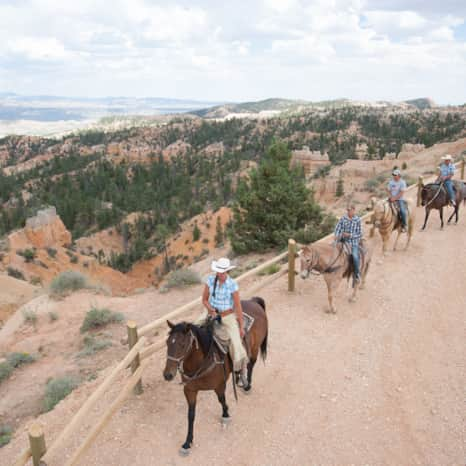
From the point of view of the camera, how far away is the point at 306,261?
7355 millimetres

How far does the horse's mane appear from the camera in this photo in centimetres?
421

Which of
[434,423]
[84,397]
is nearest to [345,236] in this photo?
[434,423]

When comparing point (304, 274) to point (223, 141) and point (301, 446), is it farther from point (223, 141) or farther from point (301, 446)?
point (223, 141)

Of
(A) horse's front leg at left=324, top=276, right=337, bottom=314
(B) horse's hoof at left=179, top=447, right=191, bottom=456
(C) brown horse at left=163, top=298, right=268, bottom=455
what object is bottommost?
(B) horse's hoof at left=179, top=447, right=191, bottom=456

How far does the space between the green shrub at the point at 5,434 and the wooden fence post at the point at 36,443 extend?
272 cm

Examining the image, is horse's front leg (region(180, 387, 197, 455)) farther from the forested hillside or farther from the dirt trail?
the forested hillside

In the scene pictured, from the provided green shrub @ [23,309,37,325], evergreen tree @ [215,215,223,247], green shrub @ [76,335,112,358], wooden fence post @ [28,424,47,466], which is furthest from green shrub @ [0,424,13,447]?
evergreen tree @ [215,215,223,247]

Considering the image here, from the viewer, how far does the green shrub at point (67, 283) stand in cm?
1309

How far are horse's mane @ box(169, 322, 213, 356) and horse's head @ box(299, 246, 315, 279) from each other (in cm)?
309

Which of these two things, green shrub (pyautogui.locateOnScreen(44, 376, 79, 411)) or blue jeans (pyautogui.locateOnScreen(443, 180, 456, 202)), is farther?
blue jeans (pyautogui.locateOnScreen(443, 180, 456, 202))

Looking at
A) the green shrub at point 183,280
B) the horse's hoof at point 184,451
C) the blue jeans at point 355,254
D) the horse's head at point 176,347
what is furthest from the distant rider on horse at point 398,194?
the horse's hoof at point 184,451

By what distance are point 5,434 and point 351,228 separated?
7.12 meters

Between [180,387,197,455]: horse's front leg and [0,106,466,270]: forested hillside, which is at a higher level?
[180,387,197,455]: horse's front leg

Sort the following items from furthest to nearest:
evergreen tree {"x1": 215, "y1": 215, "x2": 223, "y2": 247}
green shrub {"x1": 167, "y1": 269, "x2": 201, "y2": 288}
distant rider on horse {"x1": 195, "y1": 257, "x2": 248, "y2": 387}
A: evergreen tree {"x1": 215, "y1": 215, "x2": 223, "y2": 247}, green shrub {"x1": 167, "y1": 269, "x2": 201, "y2": 288}, distant rider on horse {"x1": 195, "y1": 257, "x2": 248, "y2": 387}
